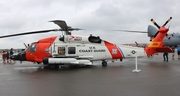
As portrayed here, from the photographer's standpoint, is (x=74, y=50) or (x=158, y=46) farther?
(x=158, y=46)

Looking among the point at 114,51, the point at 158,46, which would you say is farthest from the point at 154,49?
the point at 114,51

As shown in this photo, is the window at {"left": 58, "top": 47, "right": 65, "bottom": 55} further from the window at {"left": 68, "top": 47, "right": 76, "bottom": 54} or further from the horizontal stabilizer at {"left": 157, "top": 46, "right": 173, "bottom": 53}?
the horizontal stabilizer at {"left": 157, "top": 46, "right": 173, "bottom": 53}

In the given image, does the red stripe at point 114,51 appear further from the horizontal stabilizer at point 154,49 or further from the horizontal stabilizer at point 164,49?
the horizontal stabilizer at point 164,49

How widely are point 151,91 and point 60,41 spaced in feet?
28.2

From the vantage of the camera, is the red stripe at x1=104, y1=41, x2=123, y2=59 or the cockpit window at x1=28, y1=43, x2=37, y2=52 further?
→ the red stripe at x1=104, y1=41, x2=123, y2=59

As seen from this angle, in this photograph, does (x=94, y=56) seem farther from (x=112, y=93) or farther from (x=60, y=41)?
(x=112, y=93)

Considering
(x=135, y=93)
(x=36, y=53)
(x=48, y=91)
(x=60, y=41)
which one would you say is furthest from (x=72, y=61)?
(x=135, y=93)

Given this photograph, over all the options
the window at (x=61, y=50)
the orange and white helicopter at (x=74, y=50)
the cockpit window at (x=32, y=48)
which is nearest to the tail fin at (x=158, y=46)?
the orange and white helicopter at (x=74, y=50)

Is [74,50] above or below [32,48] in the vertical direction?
below

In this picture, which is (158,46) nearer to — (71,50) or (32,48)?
(71,50)

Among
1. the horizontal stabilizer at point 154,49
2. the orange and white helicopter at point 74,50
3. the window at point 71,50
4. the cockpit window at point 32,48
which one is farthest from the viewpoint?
the horizontal stabilizer at point 154,49

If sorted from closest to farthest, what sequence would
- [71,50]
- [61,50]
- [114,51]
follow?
[61,50], [71,50], [114,51]

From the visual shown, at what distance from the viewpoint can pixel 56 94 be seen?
5.67 meters

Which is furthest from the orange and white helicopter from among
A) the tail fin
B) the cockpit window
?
the tail fin
